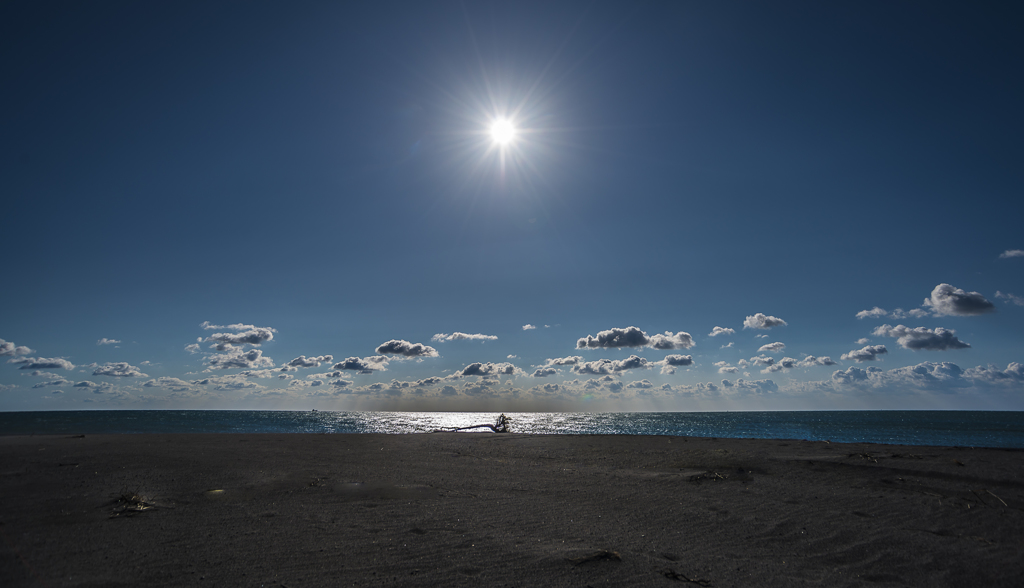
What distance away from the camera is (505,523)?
8.88 m

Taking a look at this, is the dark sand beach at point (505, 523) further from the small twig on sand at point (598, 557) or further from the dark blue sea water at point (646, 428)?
the dark blue sea water at point (646, 428)

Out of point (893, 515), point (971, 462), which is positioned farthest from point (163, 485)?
point (971, 462)

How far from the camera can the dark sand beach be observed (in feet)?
20.7

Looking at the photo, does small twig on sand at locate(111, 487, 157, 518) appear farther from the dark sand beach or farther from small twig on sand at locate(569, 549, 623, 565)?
small twig on sand at locate(569, 549, 623, 565)

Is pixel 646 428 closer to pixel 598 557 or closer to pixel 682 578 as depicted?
pixel 598 557

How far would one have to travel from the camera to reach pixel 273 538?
764 cm

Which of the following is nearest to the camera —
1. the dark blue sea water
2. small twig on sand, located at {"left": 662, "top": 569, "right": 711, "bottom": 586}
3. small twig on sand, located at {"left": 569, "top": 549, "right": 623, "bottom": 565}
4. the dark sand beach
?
small twig on sand, located at {"left": 662, "top": 569, "right": 711, "bottom": 586}

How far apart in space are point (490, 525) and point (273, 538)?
3.96 m

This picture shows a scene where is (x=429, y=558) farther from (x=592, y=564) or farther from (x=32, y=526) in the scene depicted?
(x=32, y=526)

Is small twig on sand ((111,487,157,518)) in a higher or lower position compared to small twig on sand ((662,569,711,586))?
higher

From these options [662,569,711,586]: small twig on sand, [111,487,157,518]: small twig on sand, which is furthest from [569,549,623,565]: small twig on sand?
[111,487,157,518]: small twig on sand

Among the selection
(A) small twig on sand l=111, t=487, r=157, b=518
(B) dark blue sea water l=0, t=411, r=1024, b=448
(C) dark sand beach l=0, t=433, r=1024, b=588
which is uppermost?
(A) small twig on sand l=111, t=487, r=157, b=518

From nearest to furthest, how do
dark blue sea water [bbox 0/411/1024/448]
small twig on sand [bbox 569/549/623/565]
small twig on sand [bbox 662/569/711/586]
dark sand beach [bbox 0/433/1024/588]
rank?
small twig on sand [bbox 662/569/711/586] < dark sand beach [bbox 0/433/1024/588] < small twig on sand [bbox 569/549/623/565] < dark blue sea water [bbox 0/411/1024/448]

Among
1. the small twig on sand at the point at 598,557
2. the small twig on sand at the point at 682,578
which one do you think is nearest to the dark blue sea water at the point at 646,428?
the small twig on sand at the point at 598,557
